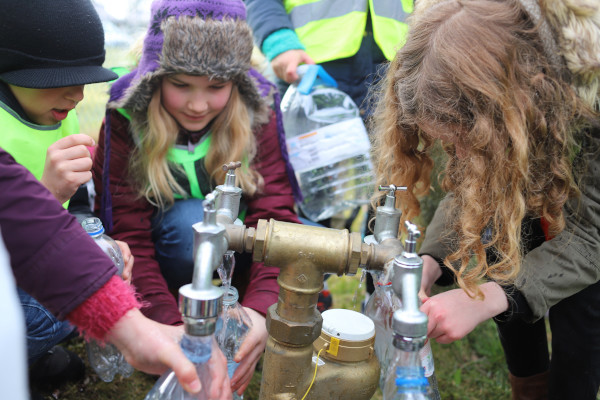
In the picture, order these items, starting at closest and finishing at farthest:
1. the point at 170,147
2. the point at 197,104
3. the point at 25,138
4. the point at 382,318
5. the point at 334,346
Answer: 1. the point at 334,346
2. the point at 382,318
3. the point at 25,138
4. the point at 197,104
5. the point at 170,147

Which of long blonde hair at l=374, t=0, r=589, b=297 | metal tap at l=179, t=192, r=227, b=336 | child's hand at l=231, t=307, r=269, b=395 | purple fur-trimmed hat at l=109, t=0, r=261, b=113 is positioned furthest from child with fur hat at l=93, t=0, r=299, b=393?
metal tap at l=179, t=192, r=227, b=336

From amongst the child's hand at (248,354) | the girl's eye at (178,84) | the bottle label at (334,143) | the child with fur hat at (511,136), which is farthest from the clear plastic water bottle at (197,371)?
the bottle label at (334,143)

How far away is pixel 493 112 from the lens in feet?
4.47

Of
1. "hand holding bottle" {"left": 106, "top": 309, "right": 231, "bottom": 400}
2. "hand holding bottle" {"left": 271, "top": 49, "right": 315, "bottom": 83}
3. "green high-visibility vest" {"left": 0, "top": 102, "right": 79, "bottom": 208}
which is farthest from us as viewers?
"hand holding bottle" {"left": 271, "top": 49, "right": 315, "bottom": 83}

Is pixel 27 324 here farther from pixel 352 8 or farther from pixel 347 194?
pixel 352 8

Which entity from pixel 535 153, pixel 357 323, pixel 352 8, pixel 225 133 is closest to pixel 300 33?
pixel 352 8

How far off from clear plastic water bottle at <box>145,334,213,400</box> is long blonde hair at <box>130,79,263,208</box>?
109 cm

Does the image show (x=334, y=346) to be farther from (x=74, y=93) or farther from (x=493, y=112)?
(x=74, y=93)

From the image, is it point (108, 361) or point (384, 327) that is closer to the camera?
point (384, 327)

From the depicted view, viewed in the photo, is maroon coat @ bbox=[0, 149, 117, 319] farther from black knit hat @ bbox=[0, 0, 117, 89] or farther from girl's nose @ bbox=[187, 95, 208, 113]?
girl's nose @ bbox=[187, 95, 208, 113]

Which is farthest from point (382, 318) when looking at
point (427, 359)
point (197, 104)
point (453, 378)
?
point (453, 378)

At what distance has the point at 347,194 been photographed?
2805 millimetres

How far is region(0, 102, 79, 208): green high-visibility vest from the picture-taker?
171cm

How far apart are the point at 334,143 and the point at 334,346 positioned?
1.41 metres
